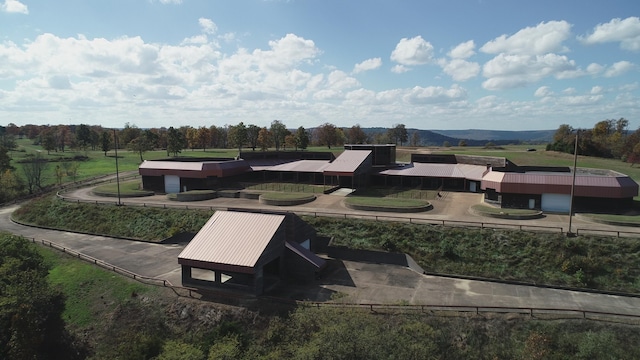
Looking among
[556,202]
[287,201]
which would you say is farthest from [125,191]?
[556,202]

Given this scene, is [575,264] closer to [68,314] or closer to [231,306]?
[231,306]

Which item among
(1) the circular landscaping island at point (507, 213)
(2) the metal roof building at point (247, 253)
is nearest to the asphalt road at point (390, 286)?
(1) the circular landscaping island at point (507, 213)

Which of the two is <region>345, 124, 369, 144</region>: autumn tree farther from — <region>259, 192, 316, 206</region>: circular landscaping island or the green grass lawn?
the green grass lawn

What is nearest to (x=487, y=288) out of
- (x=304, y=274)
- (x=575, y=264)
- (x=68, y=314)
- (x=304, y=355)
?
(x=575, y=264)

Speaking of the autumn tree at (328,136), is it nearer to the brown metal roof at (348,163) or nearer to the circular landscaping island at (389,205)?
the brown metal roof at (348,163)

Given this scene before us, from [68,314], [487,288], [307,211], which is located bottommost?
[68,314]

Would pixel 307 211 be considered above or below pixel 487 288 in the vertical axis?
above
